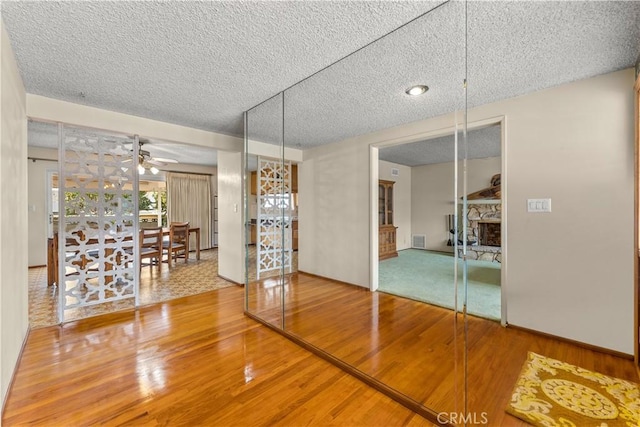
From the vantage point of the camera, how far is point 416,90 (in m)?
2.15

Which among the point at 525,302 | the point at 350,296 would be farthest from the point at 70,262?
the point at 525,302

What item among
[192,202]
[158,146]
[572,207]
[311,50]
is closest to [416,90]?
[311,50]

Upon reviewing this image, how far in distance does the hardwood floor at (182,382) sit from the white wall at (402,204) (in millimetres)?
3010

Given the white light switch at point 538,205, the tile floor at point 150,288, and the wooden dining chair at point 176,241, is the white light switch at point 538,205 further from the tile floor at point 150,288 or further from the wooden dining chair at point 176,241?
the wooden dining chair at point 176,241

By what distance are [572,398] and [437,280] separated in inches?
73.4

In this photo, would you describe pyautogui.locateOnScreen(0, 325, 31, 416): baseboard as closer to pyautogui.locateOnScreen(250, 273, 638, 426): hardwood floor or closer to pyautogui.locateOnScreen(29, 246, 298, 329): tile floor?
pyautogui.locateOnScreen(29, 246, 298, 329): tile floor

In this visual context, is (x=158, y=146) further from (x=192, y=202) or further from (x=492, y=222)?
(x=492, y=222)

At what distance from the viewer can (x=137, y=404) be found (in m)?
1.50

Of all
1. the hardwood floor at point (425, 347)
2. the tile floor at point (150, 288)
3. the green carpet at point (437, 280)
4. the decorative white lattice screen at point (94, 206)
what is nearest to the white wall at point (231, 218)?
the tile floor at point (150, 288)

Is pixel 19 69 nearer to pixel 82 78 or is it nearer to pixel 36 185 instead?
pixel 82 78

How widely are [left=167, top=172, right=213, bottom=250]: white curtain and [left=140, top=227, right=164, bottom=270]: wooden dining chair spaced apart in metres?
1.83

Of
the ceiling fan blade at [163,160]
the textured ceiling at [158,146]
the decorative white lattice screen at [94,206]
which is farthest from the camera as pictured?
the ceiling fan blade at [163,160]

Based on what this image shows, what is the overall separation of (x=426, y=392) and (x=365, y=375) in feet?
1.21

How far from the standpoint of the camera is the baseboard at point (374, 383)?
4.55 feet
